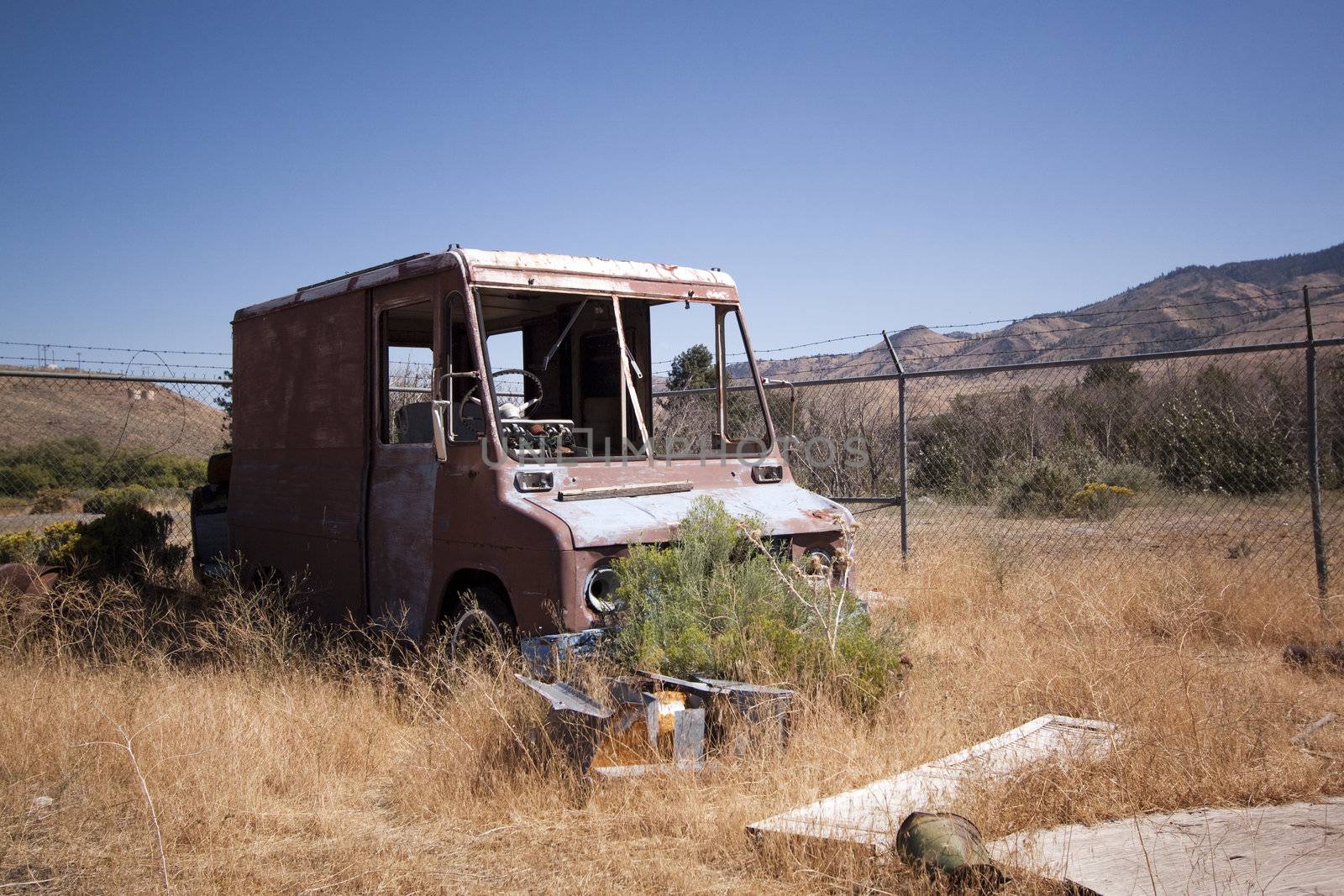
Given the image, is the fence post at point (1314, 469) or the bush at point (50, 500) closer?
the fence post at point (1314, 469)

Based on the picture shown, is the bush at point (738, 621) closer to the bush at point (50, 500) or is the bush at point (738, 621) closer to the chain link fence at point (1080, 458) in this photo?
the chain link fence at point (1080, 458)

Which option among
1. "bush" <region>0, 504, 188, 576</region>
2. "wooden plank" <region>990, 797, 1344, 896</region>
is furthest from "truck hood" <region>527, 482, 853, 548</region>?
"bush" <region>0, 504, 188, 576</region>

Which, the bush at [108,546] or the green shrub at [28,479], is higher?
the green shrub at [28,479]

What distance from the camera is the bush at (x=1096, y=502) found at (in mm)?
12734

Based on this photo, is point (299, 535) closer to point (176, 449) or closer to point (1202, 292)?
point (176, 449)

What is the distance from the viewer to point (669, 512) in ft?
18.8

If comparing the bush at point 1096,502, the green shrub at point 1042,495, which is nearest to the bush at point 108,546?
the green shrub at point 1042,495

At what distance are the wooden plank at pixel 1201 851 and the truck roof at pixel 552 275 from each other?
394cm

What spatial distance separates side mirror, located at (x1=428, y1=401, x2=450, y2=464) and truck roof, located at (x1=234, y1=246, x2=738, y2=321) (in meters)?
0.72

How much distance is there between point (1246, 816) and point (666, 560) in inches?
105

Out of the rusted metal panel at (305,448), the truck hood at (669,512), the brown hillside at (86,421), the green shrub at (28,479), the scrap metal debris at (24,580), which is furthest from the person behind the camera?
the brown hillside at (86,421)

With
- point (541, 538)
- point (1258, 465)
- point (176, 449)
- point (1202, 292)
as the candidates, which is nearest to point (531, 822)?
point (541, 538)

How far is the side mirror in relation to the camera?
5855 mm

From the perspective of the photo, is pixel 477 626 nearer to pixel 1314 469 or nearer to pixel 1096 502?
pixel 1314 469
